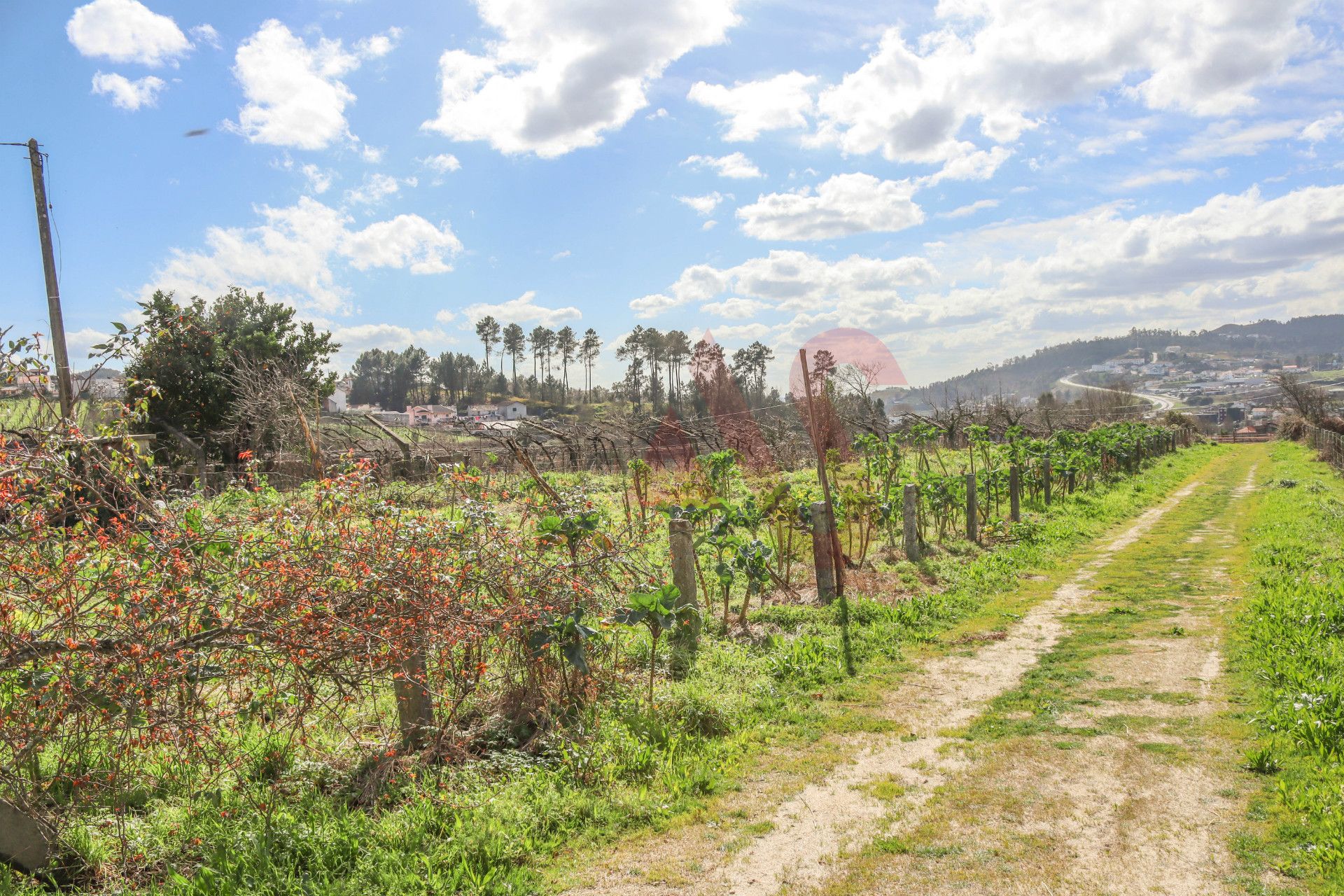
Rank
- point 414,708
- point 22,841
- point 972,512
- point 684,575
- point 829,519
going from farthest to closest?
point 972,512
point 829,519
point 684,575
point 414,708
point 22,841

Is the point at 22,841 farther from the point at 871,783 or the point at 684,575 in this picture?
the point at 684,575

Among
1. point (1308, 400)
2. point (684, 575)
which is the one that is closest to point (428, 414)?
point (684, 575)

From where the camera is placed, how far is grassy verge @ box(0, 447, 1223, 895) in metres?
3.11

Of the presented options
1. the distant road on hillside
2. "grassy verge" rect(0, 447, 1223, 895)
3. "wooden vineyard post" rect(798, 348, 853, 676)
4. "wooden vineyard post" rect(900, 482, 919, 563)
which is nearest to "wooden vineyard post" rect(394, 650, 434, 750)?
"grassy verge" rect(0, 447, 1223, 895)

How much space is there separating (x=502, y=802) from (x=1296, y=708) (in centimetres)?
446

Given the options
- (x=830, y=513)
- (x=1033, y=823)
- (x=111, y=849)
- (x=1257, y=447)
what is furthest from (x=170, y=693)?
(x=1257, y=447)

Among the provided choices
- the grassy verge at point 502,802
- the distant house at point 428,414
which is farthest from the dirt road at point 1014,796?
the distant house at point 428,414

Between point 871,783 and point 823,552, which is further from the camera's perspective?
point 823,552

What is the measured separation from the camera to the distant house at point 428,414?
3666 cm

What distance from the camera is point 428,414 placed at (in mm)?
39625

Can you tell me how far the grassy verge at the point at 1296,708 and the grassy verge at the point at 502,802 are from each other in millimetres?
2036

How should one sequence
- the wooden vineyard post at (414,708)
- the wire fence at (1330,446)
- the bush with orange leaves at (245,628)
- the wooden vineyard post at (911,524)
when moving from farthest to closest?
the wire fence at (1330,446) → the wooden vineyard post at (911,524) → the wooden vineyard post at (414,708) → the bush with orange leaves at (245,628)

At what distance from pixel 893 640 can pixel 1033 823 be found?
3057 mm

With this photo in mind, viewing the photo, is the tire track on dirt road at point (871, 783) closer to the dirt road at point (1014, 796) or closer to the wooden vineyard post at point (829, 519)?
the dirt road at point (1014, 796)
